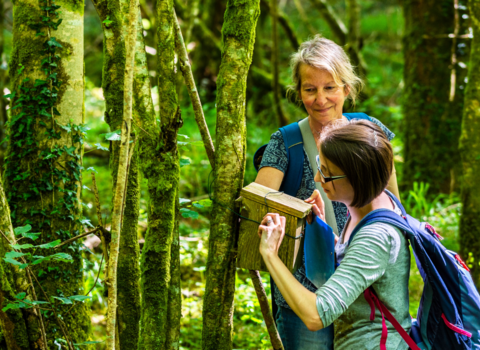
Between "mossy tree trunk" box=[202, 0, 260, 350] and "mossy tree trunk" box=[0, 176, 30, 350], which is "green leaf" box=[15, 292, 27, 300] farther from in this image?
"mossy tree trunk" box=[202, 0, 260, 350]

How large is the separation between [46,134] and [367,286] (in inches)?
73.5

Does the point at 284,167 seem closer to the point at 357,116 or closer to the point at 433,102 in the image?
the point at 357,116

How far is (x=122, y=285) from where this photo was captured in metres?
2.44

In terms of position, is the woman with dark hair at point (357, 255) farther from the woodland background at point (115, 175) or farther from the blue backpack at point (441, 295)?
the woodland background at point (115, 175)

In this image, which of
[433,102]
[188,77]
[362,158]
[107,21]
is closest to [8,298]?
[188,77]

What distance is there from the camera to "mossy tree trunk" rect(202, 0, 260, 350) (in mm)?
2074

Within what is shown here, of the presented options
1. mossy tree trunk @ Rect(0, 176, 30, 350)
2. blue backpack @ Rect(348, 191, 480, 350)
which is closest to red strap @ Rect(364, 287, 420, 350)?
blue backpack @ Rect(348, 191, 480, 350)

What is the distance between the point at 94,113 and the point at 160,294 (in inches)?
372

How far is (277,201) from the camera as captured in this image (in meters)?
1.91

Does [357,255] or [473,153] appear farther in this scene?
[473,153]

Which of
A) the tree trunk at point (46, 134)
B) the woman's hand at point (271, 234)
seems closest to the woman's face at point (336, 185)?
the woman's hand at point (271, 234)

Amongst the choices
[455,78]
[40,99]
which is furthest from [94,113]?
[40,99]

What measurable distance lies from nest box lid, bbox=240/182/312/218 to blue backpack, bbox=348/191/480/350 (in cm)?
28

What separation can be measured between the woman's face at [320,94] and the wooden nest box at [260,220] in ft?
2.00
